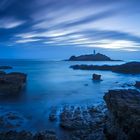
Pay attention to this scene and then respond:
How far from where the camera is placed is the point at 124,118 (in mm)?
17891

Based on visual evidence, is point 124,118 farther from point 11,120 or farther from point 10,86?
point 10,86

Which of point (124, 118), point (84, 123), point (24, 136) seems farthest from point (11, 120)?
point (124, 118)

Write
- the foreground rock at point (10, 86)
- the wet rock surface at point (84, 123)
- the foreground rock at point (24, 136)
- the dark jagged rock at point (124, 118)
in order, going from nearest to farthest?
the dark jagged rock at point (124, 118)
the foreground rock at point (24, 136)
the wet rock surface at point (84, 123)
the foreground rock at point (10, 86)

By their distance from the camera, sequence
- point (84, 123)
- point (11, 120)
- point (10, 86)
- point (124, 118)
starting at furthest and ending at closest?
1. point (10, 86)
2. point (11, 120)
3. point (84, 123)
4. point (124, 118)

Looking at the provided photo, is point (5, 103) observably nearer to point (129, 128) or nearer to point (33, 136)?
point (33, 136)

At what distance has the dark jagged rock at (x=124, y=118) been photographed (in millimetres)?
16289

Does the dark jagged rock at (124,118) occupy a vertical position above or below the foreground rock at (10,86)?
above

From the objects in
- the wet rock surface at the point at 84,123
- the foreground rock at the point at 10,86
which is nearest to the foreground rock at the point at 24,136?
the wet rock surface at the point at 84,123

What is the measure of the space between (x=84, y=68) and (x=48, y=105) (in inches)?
4430

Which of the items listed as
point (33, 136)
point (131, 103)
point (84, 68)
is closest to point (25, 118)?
point (33, 136)

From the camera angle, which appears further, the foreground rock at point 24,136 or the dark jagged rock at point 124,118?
the foreground rock at point 24,136

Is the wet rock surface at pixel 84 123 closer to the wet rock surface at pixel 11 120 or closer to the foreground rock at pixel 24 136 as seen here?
the foreground rock at pixel 24 136

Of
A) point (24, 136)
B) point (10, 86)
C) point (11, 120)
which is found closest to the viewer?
point (24, 136)

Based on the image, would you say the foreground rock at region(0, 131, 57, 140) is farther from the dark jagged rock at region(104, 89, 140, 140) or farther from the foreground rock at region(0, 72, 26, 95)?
the foreground rock at region(0, 72, 26, 95)
